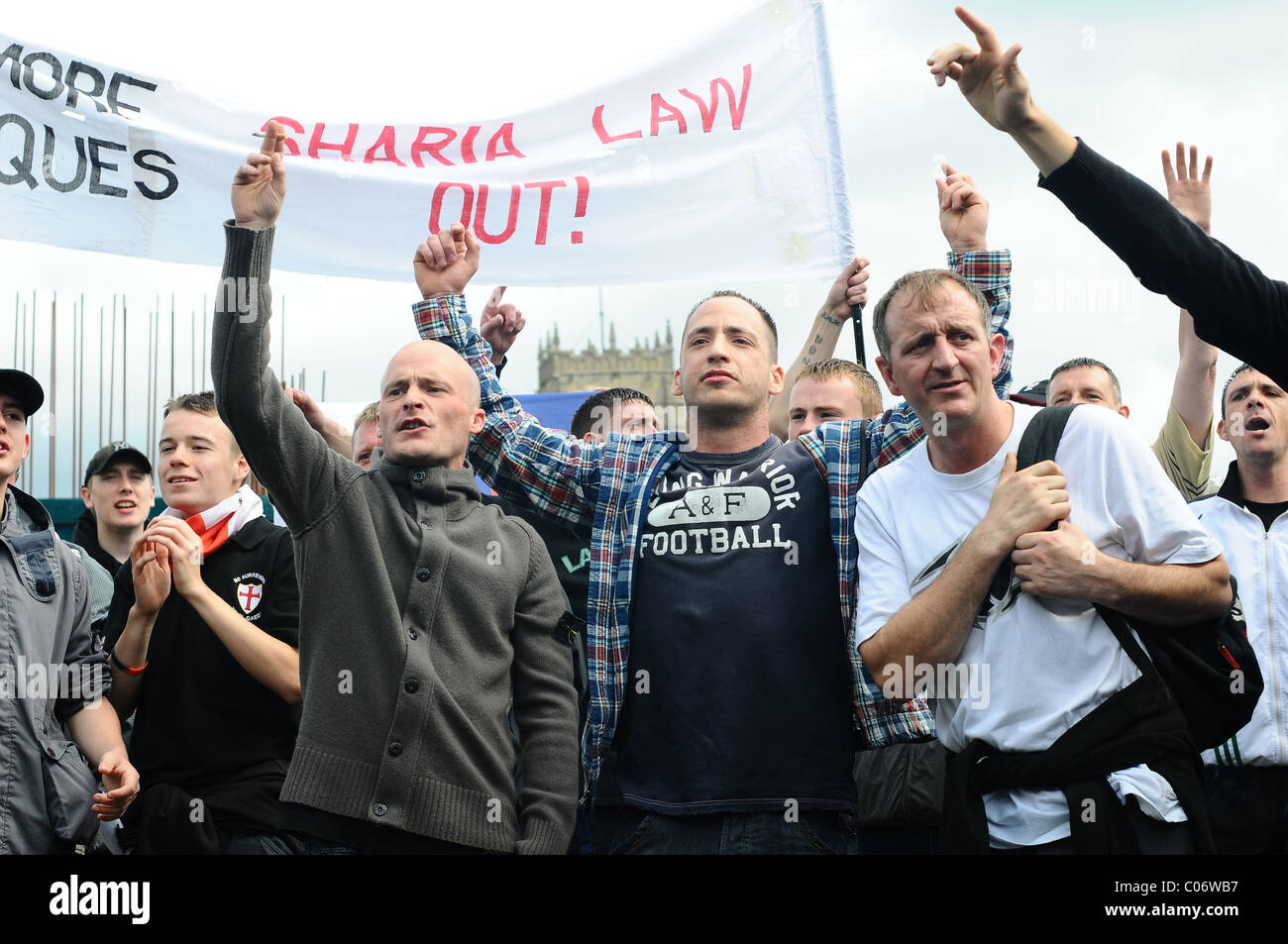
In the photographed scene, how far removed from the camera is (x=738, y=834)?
3074 millimetres

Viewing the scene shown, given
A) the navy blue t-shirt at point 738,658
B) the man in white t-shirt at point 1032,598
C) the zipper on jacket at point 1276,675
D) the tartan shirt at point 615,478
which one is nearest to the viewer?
the man in white t-shirt at point 1032,598

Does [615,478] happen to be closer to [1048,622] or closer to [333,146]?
[1048,622]

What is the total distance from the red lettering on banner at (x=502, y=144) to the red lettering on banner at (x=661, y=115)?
650 millimetres

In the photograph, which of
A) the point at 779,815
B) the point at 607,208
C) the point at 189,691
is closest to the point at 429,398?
the point at 189,691

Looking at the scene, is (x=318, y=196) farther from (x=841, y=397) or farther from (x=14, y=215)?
(x=841, y=397)

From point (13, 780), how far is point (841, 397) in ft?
9.93

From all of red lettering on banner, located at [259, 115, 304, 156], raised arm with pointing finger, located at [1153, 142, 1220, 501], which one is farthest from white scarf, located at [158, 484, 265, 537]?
raised arm with pointing finger, located at [1153, 142, 1220, 501]

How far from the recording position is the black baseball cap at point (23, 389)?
13.3 ft

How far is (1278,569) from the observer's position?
4164mm

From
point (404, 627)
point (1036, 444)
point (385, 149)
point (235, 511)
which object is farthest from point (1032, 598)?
point (385, 149)

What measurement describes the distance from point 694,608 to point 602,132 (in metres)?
3.25

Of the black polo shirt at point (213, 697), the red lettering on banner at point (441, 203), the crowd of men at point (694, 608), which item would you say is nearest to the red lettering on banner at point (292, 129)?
the red lettering on banner at point (441, 203)

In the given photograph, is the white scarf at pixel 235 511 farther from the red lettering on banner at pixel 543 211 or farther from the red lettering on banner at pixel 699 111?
the red lettering on banner at pixel 699 111

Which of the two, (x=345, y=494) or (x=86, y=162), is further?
(x=86, y=162)
